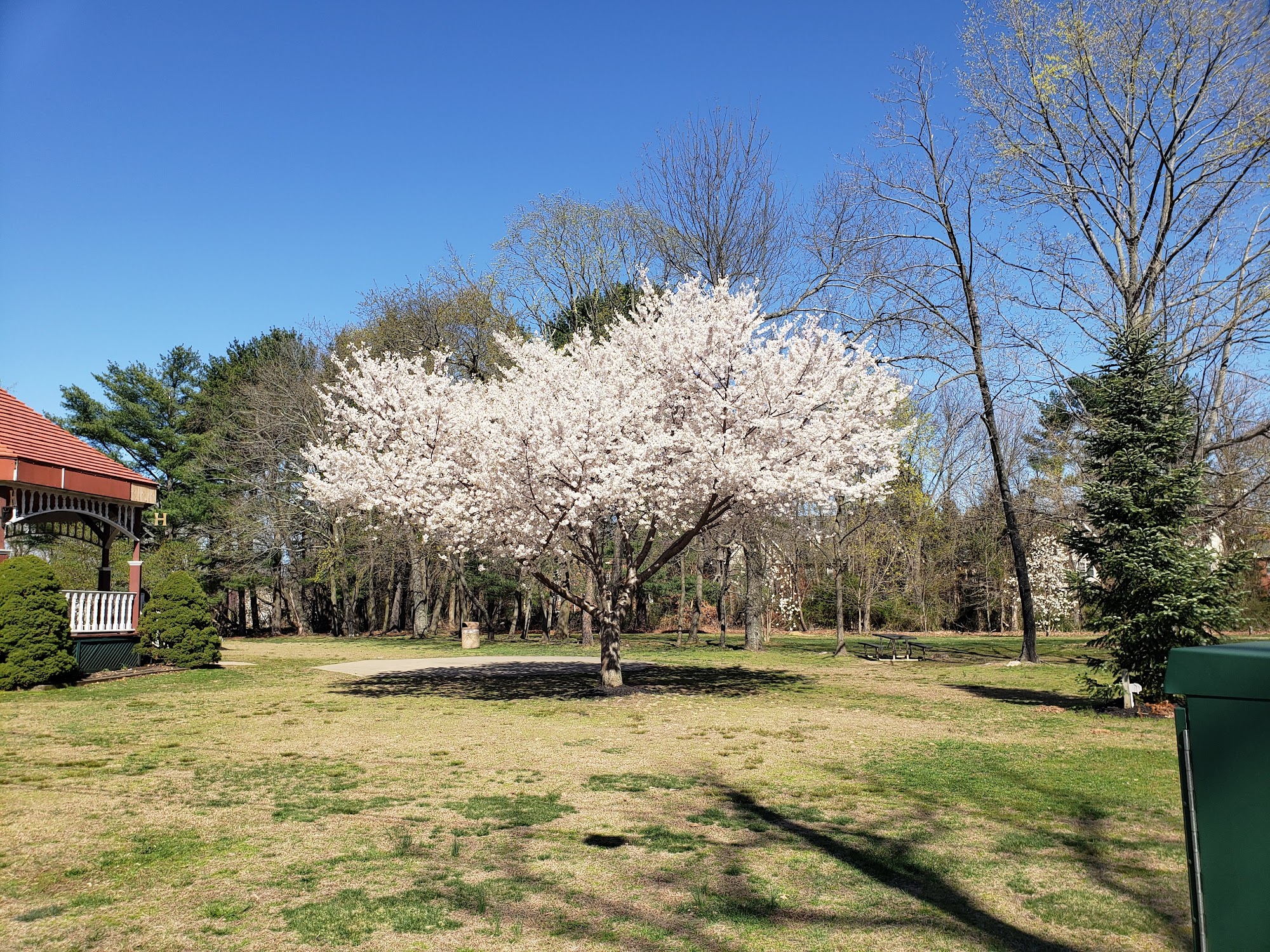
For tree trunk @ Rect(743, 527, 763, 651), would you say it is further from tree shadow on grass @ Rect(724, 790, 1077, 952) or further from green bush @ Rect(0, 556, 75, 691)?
tree shadow on grass @ Rect(724, 790, 1077, 952)

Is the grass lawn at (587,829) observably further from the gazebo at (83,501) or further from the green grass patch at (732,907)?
the gazebo at (83,501)

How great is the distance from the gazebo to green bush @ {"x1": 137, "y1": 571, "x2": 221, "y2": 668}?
1.06ft

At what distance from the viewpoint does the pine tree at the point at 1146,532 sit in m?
10.7

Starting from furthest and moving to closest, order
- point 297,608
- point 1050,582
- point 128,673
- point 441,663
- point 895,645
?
point 297,608, point 1050,582, point 895,645, point 441,663, point 128,673

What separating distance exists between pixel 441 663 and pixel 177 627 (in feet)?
17.9

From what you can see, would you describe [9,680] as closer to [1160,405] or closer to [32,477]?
[32,477]

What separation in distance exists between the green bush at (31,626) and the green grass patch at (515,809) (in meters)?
10.7

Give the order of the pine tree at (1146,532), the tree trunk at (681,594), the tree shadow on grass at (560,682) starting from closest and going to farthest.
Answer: the pine tree at (1146,532)
the tree shadow on grass at (560,682)
the tree trunk at (681,594)

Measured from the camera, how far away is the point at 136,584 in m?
17.5

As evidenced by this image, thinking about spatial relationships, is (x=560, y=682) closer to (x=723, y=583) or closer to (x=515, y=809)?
(x=515, y=809)

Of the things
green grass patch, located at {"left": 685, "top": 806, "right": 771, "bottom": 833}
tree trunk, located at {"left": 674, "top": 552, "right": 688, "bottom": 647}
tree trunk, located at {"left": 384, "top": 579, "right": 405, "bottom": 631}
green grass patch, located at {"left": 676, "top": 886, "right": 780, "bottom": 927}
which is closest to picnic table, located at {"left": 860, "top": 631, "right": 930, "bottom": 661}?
tree trunk, located at {"left": 674, "top": 552, "right": 688, "bottom": 647}

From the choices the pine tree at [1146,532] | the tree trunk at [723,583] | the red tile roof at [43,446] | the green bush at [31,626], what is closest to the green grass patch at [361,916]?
the pine tree at [1146,532]

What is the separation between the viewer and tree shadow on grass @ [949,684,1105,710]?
12383 millimetres

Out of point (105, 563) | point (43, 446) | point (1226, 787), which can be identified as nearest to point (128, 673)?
point (105, 563)
